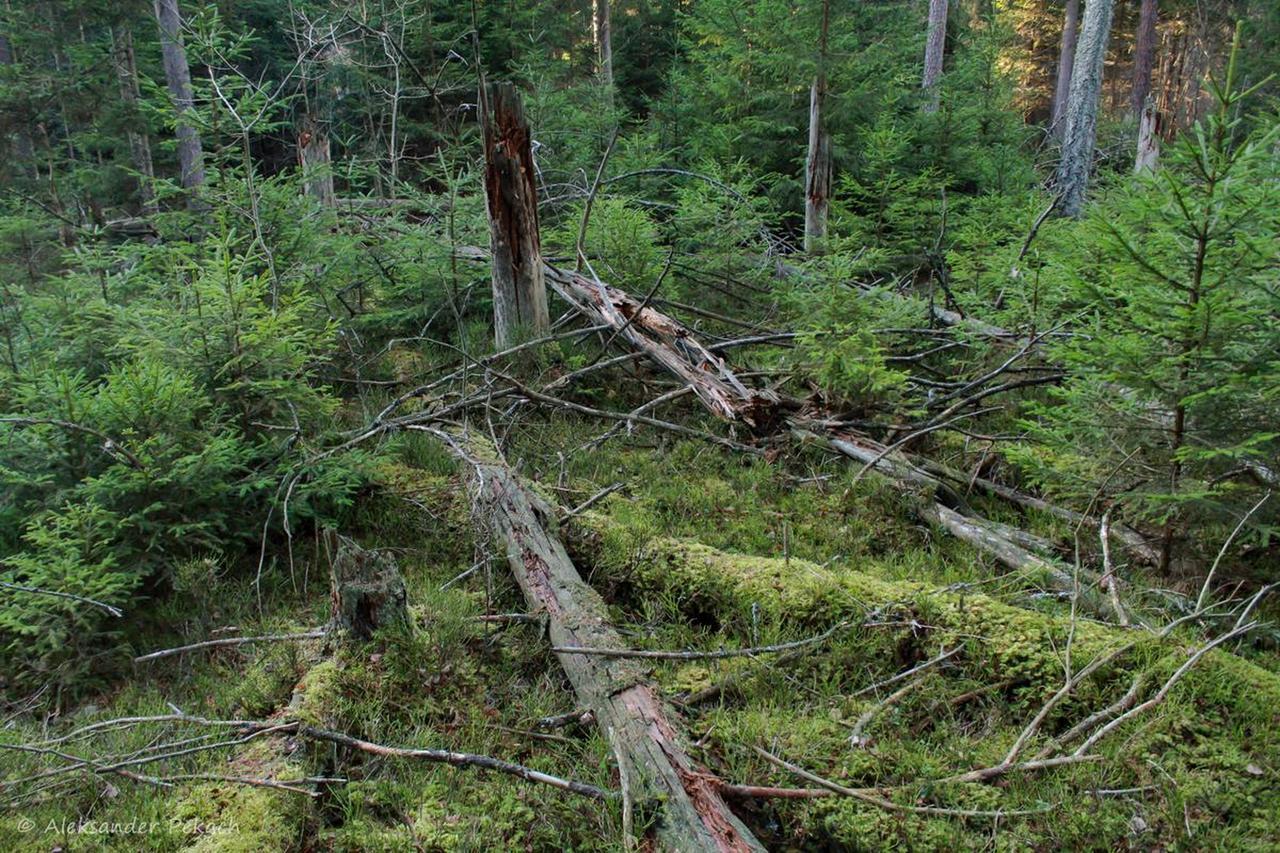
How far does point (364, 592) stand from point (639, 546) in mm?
1621

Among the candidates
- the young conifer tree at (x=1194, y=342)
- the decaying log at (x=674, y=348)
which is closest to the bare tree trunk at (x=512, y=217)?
the decaying log at (x=674, y=348)

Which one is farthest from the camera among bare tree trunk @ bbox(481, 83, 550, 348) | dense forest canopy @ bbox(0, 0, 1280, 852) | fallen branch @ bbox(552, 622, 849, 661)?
bare tree trunk @ bbox(481, 83, 550, 348)

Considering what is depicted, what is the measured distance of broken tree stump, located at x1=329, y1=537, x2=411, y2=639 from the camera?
3.38 meters

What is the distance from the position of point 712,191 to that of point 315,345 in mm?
6210

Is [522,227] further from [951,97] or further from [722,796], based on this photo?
[951,97]

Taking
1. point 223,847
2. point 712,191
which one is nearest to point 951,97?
point 712,191

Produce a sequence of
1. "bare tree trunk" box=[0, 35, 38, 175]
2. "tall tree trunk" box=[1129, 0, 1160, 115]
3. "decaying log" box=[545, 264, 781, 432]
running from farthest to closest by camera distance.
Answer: "tall tree trunk" box=[1129, 0, 1160, 115] → "bare tree trunk" box=[0, 35, 38, 175] → "decaying log" box=[545, 264, 781, 432]

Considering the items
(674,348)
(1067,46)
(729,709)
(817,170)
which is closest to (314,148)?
(674,348)

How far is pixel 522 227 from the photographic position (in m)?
6.99

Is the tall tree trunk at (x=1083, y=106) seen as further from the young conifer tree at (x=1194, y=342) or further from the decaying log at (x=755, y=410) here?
the young conifer tree at (x=1194, y=342)

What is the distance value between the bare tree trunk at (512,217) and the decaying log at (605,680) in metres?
2.53

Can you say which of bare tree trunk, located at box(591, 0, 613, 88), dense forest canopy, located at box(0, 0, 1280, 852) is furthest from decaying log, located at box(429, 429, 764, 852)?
bare tree trunk, located at box(591, 0, 613, 88)

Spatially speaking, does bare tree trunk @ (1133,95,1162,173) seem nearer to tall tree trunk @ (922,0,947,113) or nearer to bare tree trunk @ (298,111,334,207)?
tall tree trunk @ (922,0,947,113)

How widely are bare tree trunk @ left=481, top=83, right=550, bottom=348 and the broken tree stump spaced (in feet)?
13.3
